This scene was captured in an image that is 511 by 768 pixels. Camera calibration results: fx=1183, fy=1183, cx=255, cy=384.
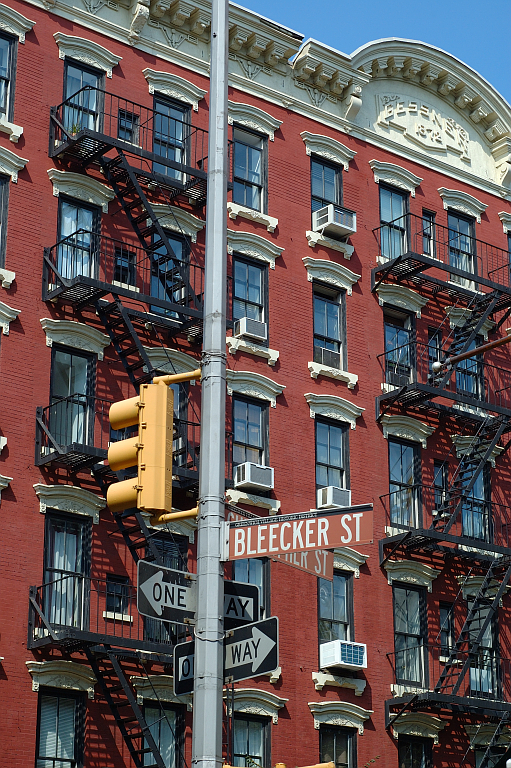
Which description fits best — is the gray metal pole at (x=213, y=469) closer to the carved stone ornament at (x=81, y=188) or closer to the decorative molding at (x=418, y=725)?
the carved stone ornament at (x=81, y=188)

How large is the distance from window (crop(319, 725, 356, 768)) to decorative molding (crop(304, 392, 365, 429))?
746 centimetres

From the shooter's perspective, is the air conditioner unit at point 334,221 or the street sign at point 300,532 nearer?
the street sign at point 300,532

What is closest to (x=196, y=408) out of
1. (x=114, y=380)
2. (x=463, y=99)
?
(x=114, y=380)

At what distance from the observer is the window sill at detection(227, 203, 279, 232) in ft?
96.6

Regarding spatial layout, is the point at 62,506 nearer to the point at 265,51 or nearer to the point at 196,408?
the point at 196,408

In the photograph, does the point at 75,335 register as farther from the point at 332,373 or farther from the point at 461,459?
the point at 461,459

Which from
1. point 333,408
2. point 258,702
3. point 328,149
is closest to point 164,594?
point 258,702

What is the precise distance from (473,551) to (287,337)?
7689mm

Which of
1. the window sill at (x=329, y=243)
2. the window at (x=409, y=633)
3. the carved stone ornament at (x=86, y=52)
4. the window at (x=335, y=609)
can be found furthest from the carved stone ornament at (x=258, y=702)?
the carved stone ornament at (x=86, y=52)

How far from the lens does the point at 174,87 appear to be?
29.7 m

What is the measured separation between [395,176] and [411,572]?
38.0 ft

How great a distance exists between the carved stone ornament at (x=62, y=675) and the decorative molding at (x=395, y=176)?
55.6 ft

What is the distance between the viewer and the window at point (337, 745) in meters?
26.8

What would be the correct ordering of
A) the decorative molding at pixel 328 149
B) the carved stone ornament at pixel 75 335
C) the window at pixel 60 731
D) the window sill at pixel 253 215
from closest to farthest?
the window at pixel 60 731 < the carved stone ornament at pixel 75 335 < the window sill at pixel 253 215 < the decorative molding at pixel 328 149
